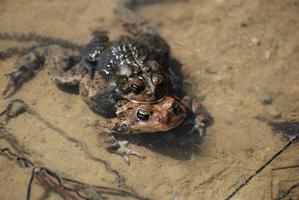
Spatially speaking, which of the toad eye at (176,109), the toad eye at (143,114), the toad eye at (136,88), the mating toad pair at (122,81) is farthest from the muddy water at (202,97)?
the toad eye at (136,88)

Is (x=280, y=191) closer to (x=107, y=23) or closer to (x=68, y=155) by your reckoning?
(x=68, y=155)

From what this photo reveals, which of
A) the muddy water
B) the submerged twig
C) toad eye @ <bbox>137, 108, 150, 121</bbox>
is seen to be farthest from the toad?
the submerged twig

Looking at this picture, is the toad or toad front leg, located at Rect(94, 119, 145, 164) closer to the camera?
the toad

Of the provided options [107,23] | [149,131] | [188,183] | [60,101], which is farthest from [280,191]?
[107,23]

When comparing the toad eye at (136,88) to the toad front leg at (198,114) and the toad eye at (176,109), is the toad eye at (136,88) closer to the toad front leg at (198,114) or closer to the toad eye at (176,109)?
the toad eye at (176,109)

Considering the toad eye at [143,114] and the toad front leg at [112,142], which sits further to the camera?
the toad front leg at [112,142]

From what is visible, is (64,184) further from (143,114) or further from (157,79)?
(157,79)

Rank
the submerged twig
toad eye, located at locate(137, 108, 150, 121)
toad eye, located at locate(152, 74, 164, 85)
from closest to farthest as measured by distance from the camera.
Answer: the submerged twig
toad eye, located at locate(137, 108, 150, 121)
toad eye, located at locate(152, 74, 164, 85)

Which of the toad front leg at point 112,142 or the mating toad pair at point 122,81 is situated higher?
the mating toad pair at point 122,81

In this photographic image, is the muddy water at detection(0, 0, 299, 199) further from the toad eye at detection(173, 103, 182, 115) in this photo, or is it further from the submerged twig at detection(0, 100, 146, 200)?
the toad eye at detection(173, 103, 182, 115)
